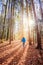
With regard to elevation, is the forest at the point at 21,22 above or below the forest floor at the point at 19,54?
above

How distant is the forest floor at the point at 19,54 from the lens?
2.63 meters

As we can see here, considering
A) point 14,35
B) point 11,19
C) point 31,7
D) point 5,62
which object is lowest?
point 5,62

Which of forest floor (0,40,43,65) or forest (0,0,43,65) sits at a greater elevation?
forest (0,0,43,65)

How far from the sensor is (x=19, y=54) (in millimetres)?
2754

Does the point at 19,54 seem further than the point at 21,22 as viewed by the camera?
No

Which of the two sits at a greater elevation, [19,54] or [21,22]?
[21,22]

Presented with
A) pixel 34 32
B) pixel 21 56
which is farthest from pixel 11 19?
pixel 21 56

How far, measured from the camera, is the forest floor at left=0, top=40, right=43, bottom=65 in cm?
263

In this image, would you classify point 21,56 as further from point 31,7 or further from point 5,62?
point 31,7

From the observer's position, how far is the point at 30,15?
2.92 metres

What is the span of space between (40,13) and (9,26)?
2.03ft

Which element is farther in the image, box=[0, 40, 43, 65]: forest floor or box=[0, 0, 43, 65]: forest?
box=[0, 0, 43, 65]: forest

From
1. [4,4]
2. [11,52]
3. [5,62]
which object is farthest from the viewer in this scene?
[4,4]

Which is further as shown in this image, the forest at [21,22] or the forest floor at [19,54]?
the forest at [21,22]
